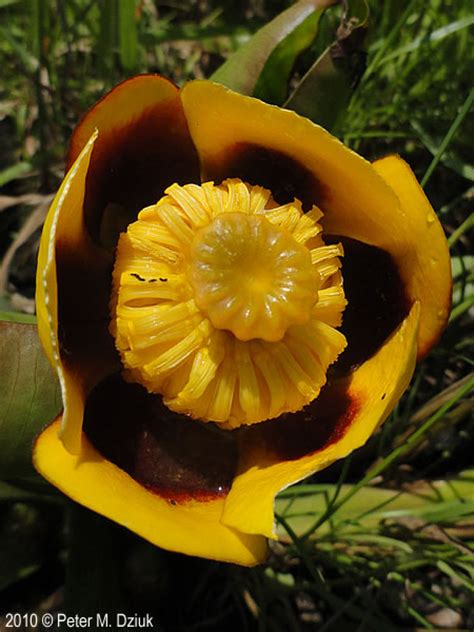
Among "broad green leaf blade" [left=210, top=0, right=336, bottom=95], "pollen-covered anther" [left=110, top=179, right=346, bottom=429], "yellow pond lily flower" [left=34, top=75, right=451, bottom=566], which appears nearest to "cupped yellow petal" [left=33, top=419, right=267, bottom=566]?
"yellow pond lily flower" [left=34, top=75, right=451, bottom=566]

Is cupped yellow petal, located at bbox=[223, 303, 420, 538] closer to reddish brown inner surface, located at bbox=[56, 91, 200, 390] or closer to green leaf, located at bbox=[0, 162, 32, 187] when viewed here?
reddish brown inner surface, located at bbox=[56, 91, 200, 390]

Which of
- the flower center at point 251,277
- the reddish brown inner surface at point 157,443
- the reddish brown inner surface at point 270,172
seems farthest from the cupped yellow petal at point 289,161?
the reddish brown inner surface at point 157,443

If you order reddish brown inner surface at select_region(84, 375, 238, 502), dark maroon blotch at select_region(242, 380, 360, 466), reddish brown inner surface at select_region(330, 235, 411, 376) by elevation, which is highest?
reddish brown inner surface at select_region(330, 235, 411, 376)

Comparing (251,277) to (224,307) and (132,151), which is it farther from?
(132,151)

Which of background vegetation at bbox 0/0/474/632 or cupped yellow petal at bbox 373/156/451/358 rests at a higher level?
cupped yellow petal at bbox 373/156/451/358

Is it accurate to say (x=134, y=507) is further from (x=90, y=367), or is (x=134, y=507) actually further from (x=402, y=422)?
(x=402, y=422)

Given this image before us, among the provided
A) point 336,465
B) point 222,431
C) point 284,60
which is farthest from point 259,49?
point 336,465

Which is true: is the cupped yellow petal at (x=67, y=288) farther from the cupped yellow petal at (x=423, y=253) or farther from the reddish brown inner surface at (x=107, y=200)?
the cupped yellow petal at (x=423, y=253)
